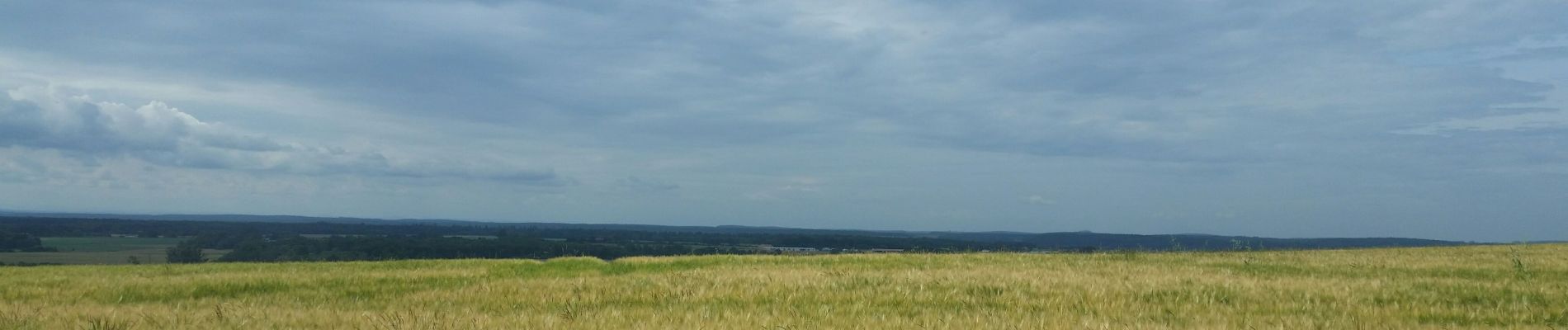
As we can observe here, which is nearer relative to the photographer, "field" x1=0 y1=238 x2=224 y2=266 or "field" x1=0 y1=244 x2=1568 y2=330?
"field" x1=0 y1=244 x2=1568 y2=330

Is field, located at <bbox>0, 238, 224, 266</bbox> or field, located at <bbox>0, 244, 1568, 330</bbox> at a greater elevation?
field, located at <bbox>0, 244, 1568, 330</bbox>

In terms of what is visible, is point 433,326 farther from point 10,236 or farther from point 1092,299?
point 10,236

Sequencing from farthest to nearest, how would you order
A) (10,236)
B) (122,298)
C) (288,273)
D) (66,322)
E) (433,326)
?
1. (10,236)
2. (288,273)
3. (122,298)
4. (66,322)
5. (433,326)

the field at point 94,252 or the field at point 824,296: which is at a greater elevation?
the field at point 824,296

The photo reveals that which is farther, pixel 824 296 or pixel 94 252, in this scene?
pixel 94 252

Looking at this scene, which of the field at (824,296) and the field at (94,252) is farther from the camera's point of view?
the field at (94,252)

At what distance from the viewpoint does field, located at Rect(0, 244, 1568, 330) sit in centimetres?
832

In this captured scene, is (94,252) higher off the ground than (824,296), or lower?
lower

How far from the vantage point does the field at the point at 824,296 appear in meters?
8.32

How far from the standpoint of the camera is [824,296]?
36.5ft

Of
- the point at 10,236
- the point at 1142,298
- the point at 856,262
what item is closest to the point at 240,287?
the point at 856,262

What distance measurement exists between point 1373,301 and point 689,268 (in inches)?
443

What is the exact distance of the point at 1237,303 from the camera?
398 inches

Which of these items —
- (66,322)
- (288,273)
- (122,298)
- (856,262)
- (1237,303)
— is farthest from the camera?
(856,262)
